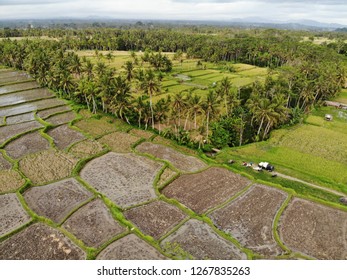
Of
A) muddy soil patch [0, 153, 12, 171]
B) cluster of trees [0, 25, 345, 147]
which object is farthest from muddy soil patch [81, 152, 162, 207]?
cluster of trees [0, 25, 345, 147]

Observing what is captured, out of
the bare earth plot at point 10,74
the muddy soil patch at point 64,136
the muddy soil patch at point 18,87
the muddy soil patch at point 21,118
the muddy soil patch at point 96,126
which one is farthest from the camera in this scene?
the bare earth plot at point 10,74

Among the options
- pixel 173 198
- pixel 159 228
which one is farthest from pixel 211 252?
pixel 173 198

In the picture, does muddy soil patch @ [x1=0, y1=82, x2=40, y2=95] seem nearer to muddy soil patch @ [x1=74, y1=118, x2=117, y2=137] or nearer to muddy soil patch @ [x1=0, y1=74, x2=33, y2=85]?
muddy soil patch @ [x1=0, y1=74, x2=33, y2=85]

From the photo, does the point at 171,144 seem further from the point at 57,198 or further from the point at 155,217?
the point at 57,198

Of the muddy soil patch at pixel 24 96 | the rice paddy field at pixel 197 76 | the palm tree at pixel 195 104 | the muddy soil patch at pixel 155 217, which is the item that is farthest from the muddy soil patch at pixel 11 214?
the rice paddy field at pixel 197 76

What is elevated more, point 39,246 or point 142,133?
point 39,246

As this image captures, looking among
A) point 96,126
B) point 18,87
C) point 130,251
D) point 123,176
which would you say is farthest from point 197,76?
point 130,251

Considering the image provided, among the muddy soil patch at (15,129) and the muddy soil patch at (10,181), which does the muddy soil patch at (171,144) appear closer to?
the muddy soil patch at (10,181)

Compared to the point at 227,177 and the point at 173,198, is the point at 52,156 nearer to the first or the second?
the point at 173,198
